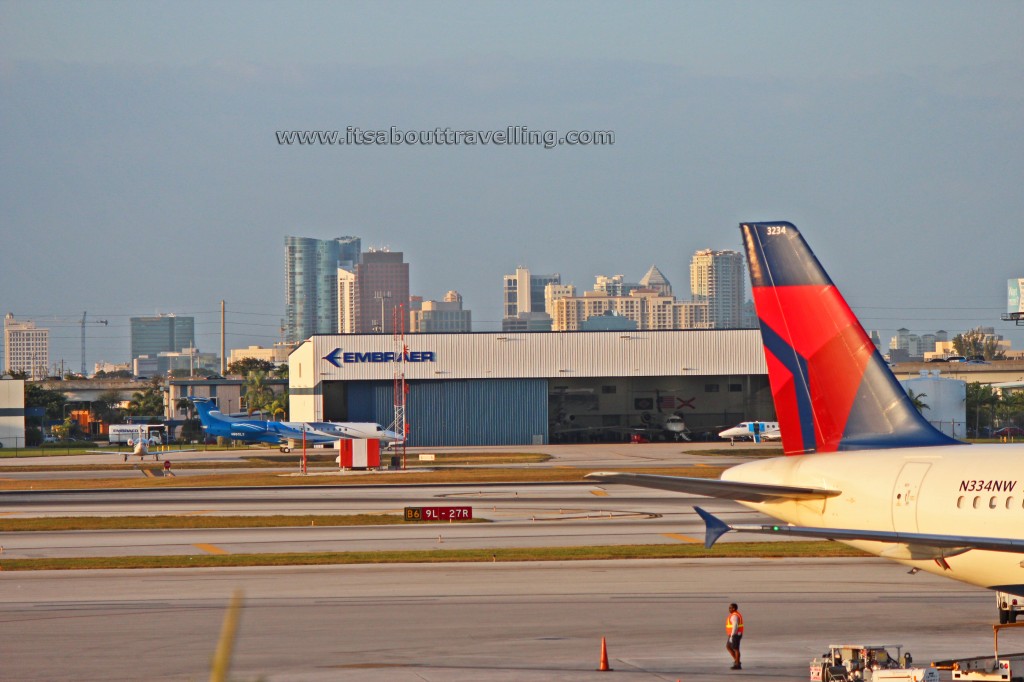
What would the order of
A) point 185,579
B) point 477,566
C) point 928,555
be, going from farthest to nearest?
point 477,566 < point 185,579 < point 928,555

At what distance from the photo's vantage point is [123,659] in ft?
76.7

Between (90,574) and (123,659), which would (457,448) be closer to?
(90,574)

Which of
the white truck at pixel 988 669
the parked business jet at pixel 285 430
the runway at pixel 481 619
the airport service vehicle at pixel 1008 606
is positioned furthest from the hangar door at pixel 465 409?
the white truck at pixel 988 669

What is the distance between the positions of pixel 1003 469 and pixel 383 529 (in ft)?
108

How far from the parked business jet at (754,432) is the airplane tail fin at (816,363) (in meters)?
92.2

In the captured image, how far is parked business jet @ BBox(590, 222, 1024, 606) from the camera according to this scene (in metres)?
19.2

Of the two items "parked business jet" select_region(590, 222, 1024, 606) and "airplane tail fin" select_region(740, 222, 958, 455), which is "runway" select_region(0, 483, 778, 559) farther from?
"parked business jet" select_region(590, 222, 1024, 606)

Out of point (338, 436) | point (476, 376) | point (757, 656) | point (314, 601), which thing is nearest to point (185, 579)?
point (314, 601)

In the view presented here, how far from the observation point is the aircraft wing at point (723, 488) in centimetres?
1833

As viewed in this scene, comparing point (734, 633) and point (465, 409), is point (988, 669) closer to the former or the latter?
point (734, 633)

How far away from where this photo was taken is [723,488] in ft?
66.6

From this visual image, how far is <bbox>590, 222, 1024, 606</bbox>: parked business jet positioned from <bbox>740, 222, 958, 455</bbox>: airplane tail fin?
0.07 ft

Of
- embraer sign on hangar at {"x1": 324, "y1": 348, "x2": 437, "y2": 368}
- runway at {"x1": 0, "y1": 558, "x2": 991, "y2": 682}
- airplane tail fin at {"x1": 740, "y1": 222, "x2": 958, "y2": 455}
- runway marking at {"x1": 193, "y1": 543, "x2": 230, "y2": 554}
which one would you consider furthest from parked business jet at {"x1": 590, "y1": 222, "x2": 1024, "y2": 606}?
embraer sign on hangar at {"x1": 324, "y1": 348, "x2": 437, "y2": 368}

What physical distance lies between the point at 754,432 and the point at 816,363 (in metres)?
93.4
